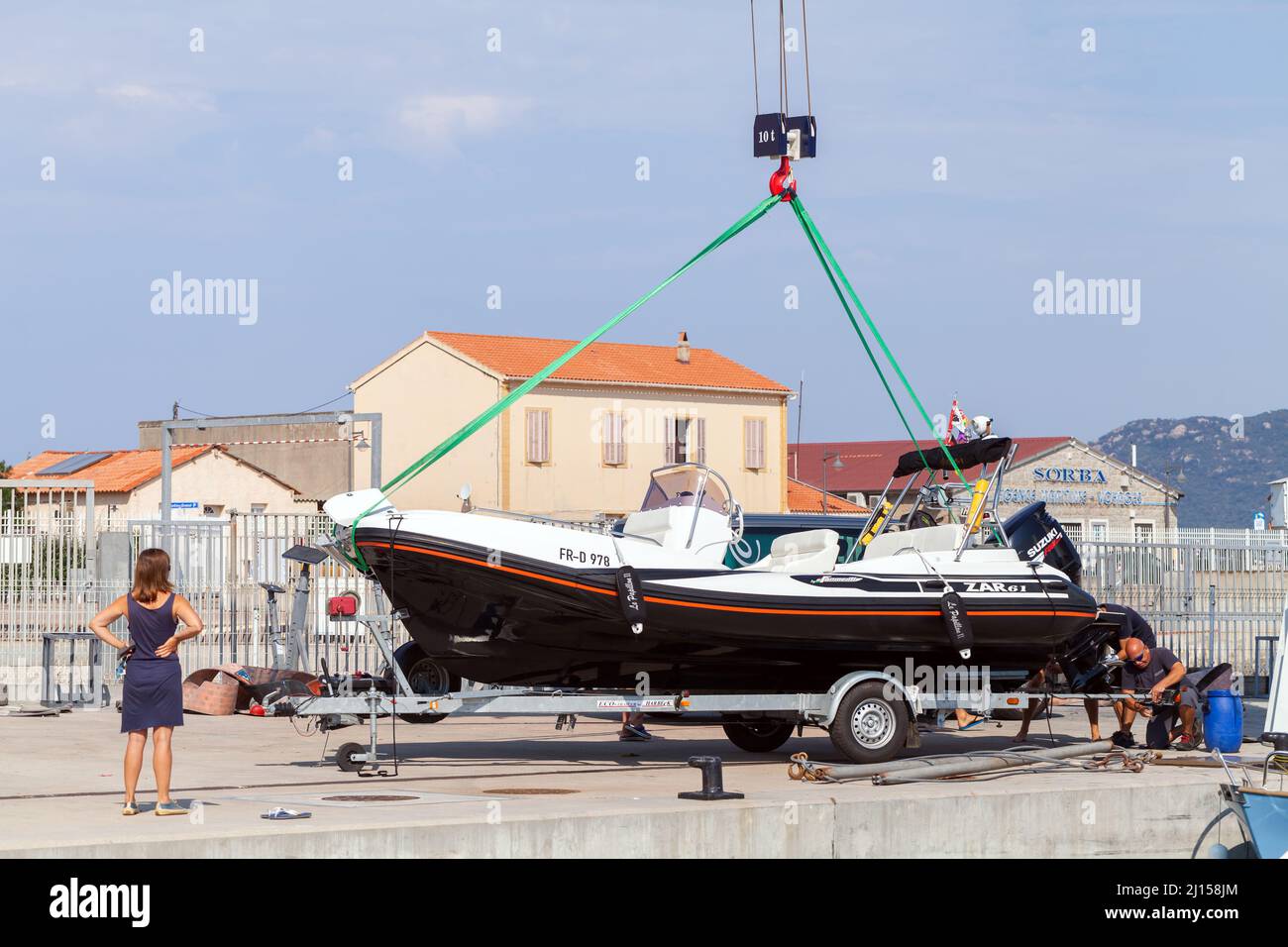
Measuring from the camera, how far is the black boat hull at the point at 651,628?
1216 cm

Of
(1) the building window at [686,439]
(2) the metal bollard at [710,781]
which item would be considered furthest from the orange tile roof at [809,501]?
(2) the metal bollard at [710,781]

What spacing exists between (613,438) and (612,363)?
2942 millimetres

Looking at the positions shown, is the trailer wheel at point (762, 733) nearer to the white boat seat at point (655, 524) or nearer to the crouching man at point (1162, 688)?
the white boat seat at point (655, 524)

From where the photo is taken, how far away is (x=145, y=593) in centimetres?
981

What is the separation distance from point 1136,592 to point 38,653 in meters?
12.9

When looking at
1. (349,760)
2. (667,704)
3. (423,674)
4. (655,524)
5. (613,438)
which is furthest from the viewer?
(613,438)

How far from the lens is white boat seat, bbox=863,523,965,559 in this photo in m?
13.7

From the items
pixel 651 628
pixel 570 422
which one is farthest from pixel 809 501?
pixel 651 628

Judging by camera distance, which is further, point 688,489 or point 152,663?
point 688,489

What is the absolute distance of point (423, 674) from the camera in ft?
46.2

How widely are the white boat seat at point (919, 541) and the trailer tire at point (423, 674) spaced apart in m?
3.69

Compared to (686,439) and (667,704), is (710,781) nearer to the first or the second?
(667,704)
